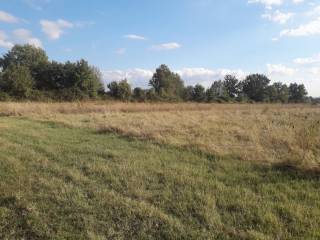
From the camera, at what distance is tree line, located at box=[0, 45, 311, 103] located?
36.2 metres

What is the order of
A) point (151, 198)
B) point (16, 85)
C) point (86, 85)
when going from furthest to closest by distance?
point (86, 85) < point (16, 85) < point (151, 198)

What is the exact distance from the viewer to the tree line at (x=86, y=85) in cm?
3619

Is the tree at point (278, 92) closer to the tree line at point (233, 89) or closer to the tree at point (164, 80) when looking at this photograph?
the tree line at point (233, 89)

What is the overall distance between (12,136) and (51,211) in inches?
258

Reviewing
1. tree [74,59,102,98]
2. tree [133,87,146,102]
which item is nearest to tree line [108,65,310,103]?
tree [133,87,146,102]

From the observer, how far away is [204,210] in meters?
4.09

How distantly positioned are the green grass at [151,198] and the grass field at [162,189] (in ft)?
0.04

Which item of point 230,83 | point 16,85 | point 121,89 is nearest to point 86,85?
point 121,89

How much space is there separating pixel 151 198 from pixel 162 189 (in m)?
0.40

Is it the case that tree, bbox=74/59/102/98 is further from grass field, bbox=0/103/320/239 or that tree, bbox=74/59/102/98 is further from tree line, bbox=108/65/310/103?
grass field, bbox=0/103/320/239

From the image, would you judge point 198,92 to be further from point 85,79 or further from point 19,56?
point 19,56

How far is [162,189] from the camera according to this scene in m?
4.91

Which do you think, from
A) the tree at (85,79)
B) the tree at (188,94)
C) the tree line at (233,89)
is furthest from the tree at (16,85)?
the tree at (188,94)

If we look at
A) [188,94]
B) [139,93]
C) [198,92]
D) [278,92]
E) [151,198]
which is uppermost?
[278,92]
